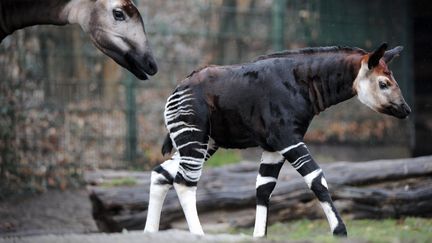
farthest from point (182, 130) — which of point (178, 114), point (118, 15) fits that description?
point (118, 15)

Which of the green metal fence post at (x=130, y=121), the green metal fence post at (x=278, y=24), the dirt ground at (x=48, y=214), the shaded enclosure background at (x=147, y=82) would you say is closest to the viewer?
the dirt ground at (x=48, y=214)

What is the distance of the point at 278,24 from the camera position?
12180 mm

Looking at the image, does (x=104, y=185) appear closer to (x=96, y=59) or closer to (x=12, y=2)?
(x=12, y=2)

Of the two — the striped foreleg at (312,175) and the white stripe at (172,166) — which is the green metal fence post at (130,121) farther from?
the striped foreleg at (312,175)

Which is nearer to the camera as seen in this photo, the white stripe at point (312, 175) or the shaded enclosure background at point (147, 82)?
the white stripe at point (312, 175)

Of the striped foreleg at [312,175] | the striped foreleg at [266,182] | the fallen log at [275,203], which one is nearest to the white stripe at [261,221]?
the striped foreleg at [266,182]

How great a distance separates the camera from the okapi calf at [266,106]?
564 centimetres

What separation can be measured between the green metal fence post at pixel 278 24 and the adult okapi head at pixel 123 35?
20.7 feet

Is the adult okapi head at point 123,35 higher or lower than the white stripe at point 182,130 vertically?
higher

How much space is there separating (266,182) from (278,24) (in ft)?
21.6

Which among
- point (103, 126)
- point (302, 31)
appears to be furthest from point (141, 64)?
point (302, 31)

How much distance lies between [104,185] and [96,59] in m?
3.71

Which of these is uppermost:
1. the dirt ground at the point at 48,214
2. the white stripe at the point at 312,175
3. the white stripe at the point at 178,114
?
the white stripe at the point at 178,114

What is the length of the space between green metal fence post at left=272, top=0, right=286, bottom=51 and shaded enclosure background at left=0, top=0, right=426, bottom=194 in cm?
1
